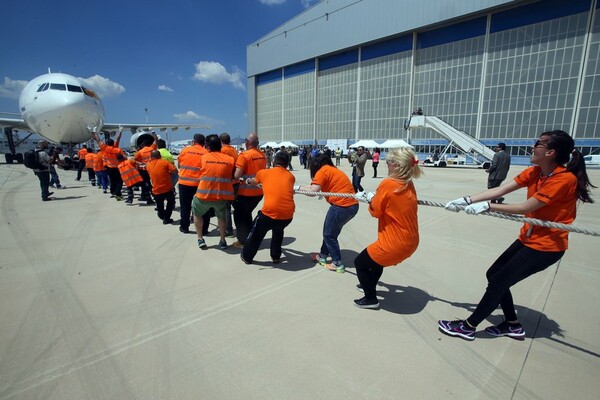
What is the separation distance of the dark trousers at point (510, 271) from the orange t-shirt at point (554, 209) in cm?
7

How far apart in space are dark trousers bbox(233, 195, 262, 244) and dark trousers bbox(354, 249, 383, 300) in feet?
8.29

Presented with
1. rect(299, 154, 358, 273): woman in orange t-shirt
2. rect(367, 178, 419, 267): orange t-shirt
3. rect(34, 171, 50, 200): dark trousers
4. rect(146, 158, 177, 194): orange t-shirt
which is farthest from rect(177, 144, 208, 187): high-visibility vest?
rect(34, 171, 50, 200): dark trousers

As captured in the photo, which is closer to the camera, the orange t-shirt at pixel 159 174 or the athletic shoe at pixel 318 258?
the athletic shoe at pixel 318 258

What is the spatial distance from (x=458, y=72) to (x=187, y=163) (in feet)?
128

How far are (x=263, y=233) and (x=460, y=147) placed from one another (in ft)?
105

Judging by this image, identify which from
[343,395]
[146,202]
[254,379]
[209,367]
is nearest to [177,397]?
[209,367]

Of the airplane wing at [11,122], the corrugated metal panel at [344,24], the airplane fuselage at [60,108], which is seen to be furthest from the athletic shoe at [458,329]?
the corrugated metal panel at [344,24]

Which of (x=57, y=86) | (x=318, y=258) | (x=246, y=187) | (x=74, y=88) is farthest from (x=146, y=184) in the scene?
(x=57, y=86)

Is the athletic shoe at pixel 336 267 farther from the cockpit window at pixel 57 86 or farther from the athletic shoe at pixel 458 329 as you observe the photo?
Answer: the cockpit window at pixel 57 86

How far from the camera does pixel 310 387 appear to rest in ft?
6.94

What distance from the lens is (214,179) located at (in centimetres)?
471

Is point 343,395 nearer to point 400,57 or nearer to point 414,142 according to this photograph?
point 414,142

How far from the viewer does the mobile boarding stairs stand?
28766 mm

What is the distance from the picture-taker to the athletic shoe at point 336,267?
4145 mm
